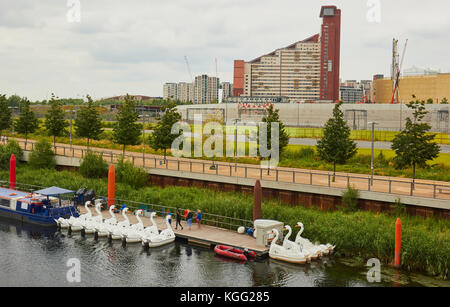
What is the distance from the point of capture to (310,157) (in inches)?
2072

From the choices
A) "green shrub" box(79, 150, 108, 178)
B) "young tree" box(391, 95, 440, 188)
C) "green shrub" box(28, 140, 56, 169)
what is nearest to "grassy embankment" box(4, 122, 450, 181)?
"young tree" box(391, 95, 440, 188)

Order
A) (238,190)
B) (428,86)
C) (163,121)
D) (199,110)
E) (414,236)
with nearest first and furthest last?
(414,236) < (238,190) < (163,121) < (199,110) < (428,86)

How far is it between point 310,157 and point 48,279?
32.8 meters

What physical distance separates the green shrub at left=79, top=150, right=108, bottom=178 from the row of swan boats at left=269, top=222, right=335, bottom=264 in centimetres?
2263

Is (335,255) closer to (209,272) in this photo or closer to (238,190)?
(209,272)

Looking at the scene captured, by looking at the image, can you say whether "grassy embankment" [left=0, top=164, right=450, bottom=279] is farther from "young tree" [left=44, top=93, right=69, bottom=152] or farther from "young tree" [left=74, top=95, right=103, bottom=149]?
"young tree" [left=44, top=93, right=69, bottom=152]

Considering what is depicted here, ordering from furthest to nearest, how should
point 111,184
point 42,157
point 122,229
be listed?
point 42,157 → point 111,184 → point 122,229

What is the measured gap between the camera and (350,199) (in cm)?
3288

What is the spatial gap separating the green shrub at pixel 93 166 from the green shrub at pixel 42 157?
6277mm

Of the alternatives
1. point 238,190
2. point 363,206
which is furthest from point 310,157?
point 363,206

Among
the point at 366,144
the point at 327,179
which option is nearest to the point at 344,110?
the point at 366,144

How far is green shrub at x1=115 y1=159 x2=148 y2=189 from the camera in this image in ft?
142

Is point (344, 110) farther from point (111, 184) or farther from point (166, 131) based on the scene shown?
point (111, 184)

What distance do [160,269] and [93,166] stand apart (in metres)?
21.5
